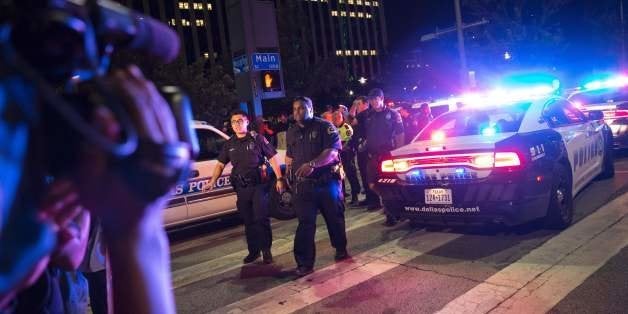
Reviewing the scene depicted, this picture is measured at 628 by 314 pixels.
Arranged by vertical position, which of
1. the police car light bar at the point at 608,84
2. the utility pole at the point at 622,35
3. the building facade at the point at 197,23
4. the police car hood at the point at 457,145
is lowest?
the police car hood at the point at 457,145

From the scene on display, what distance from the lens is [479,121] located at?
624 centimetres

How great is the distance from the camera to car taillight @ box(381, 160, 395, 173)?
5.80 meters

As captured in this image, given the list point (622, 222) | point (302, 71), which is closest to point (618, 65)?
point (302, 71)

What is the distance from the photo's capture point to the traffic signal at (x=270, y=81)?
396 inches

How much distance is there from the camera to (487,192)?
5.11m

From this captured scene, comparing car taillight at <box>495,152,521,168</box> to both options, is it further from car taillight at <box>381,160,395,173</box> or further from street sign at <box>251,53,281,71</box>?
street sign at <box>251,53,281,71</box>

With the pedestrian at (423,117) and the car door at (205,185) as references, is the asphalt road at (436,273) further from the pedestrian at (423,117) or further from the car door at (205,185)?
the pedestrian at (423,117)

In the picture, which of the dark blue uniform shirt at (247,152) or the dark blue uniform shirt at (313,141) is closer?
the dark blue uniform shirt at (313,141)

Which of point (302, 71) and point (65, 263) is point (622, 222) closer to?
point (65, 263)

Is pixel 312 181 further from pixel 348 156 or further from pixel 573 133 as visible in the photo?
pixel 348 156

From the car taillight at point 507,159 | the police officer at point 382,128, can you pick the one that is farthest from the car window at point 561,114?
the police officer at point 382,128

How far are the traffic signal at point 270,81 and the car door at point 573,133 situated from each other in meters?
5.27

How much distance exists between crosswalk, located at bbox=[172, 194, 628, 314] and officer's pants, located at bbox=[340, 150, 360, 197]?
2419 mm

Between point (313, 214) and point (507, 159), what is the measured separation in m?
1.93
